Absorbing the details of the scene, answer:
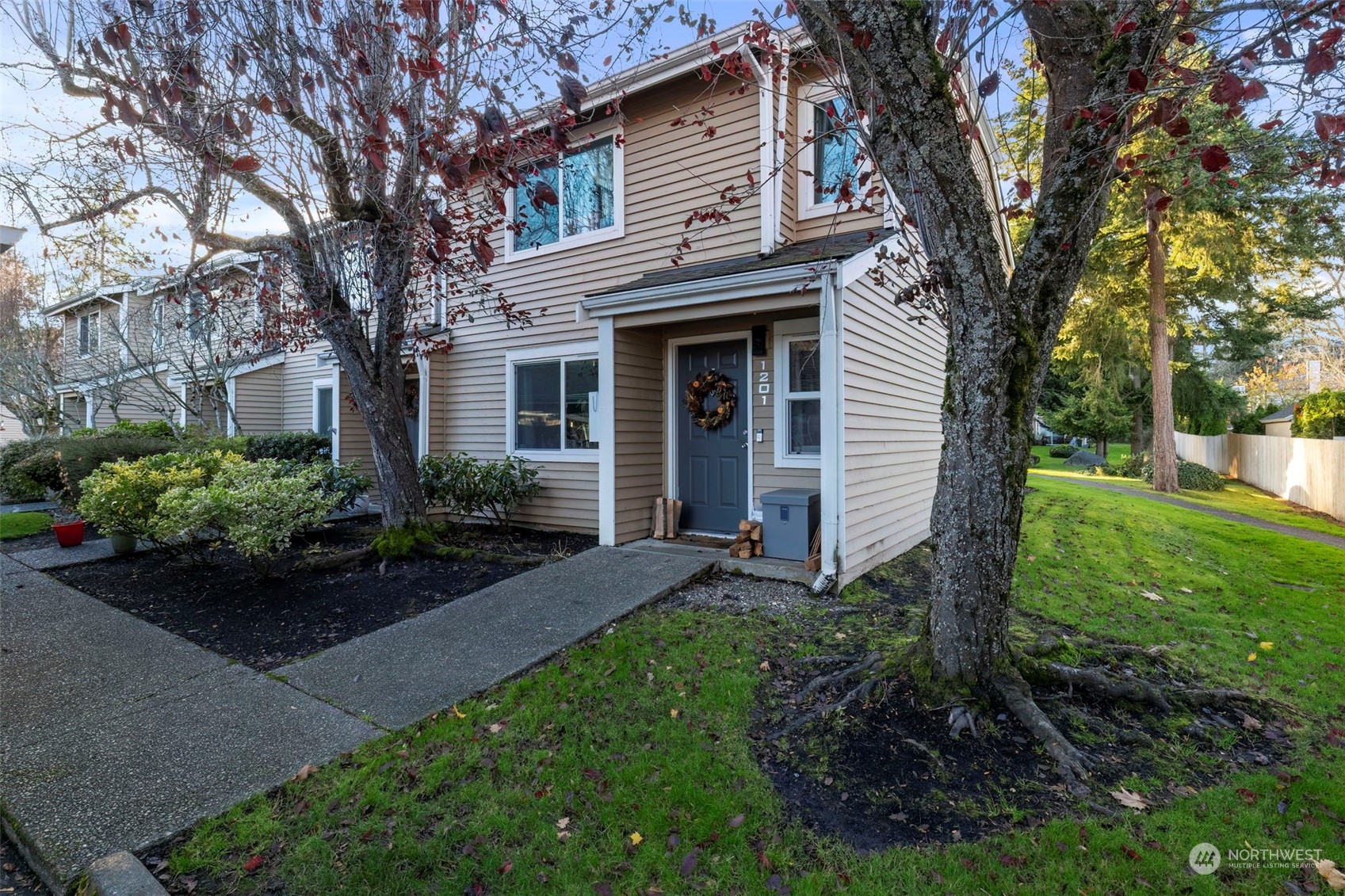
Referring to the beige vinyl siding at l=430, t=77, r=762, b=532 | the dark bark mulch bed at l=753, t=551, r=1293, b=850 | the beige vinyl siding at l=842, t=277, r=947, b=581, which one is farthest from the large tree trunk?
the dark bark mulch bed at l=753, t=551, r=1293, b=850

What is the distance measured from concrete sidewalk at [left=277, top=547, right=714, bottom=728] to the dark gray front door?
1.26m

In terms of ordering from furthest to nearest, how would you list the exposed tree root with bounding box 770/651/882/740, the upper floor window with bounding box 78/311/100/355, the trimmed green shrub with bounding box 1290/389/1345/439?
the upper floor window with bounding box 78/311/100/355 → the trimmed green shrub with bounding box 1290/389/1345/439 → the exposed tree root with bounding box 770/651/882/740

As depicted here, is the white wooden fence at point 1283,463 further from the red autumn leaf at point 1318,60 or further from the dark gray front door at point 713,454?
the red autumn leaf at point 1318,60

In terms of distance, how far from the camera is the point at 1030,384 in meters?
3.20

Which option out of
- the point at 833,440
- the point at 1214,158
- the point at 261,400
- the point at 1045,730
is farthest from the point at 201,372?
the point at 1214,158

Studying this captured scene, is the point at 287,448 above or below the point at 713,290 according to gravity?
below

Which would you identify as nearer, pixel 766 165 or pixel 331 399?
pixel 766 165

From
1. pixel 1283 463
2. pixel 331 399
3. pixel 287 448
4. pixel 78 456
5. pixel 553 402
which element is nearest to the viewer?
pixel 553 402

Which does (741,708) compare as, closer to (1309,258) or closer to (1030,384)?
(1030,384)

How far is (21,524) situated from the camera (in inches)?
353

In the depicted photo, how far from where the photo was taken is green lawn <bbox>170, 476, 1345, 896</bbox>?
227cm

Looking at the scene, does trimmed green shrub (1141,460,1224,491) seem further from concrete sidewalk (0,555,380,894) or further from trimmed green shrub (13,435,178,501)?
trimmed green shrub (13,435,178,501)

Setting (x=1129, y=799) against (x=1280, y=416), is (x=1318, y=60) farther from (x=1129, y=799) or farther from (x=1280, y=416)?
(x=1280, y=416)

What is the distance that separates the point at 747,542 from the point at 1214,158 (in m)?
4.88
